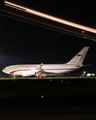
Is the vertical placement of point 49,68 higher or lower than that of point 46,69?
higher

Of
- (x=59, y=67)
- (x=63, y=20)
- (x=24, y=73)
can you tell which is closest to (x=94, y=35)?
(x=63, y=20)

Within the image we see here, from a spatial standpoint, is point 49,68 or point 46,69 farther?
point 46,69

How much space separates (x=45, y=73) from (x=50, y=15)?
4517 centimetres

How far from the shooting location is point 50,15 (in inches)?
585

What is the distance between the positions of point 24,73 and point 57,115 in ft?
174

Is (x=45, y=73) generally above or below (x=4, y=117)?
above

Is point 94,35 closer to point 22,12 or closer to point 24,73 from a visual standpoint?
point 22,12

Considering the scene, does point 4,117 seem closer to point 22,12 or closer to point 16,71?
point 22,12

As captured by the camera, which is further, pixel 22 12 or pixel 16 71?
pixel 16 71

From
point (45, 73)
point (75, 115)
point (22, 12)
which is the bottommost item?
point (75, 115)

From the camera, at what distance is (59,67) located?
57094 mm

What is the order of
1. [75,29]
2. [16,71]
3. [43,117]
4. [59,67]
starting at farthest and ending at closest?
[16,71] < [59,67] < [75,29] < [43,117]

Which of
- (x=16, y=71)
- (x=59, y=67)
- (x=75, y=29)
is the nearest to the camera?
(x=75, y=29)

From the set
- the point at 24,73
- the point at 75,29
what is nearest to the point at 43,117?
the point at 75,29
